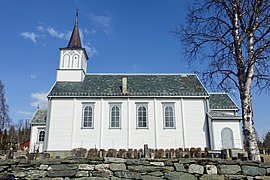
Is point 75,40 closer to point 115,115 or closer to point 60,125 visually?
point 60,125

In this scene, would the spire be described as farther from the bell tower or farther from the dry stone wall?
the dry stone wall

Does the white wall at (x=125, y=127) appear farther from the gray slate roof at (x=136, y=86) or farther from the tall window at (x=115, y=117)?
the gray slate roof at (x=136, y=86)

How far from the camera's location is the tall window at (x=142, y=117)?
22.3m

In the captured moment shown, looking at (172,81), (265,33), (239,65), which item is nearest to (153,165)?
(239,65)

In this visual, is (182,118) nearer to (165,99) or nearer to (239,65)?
(165,99)

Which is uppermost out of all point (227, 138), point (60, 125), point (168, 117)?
point (168, 117)

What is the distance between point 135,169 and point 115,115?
16457mm

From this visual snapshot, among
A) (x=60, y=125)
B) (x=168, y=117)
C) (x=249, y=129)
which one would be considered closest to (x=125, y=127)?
(x=168, y=117)

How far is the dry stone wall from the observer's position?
6.08 metres

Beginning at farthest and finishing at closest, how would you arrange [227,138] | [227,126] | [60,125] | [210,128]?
[60,125]
[210,128]
[227,126]
[227,138]

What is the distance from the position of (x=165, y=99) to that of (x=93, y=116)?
7471mm

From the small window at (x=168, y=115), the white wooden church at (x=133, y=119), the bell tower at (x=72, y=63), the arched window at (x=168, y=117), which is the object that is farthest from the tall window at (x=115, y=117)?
the bell tower at (x=72, y=63)

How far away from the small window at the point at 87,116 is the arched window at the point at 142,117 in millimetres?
4613

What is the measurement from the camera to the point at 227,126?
21422 millimetres
